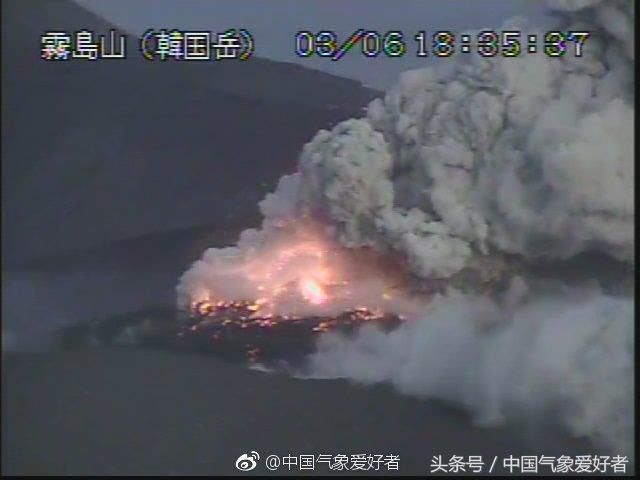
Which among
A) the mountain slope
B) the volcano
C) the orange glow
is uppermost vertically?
the mountain slope

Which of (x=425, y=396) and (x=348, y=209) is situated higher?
(x=348, y=209)

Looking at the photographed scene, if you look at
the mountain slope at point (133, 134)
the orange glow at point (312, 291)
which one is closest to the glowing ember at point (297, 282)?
the orange glow at point (312, 291)

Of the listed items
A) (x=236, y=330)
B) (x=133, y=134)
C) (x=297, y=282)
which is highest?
(x=133, y=134)

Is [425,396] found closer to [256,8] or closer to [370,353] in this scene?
[370,353]

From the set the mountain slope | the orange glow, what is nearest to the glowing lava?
the orange glow

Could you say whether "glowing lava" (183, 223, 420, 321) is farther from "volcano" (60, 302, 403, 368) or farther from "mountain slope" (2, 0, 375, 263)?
"mountain slope" (2, 0, 375, 263)

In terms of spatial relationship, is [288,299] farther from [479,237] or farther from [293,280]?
[479,237]

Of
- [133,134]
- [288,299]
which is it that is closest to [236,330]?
[288,299]

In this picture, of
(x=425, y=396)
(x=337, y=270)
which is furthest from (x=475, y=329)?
(x=337, y=270)

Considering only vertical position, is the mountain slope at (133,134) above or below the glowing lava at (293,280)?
above

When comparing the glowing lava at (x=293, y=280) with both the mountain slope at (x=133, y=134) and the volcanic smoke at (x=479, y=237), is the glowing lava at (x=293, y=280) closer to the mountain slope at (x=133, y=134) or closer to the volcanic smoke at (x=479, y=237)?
the volcanic smoke at (x=479, y=237)

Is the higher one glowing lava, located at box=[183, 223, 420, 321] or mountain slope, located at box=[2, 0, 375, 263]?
mountain slope, located at box=[2, 0, 375, 263]
